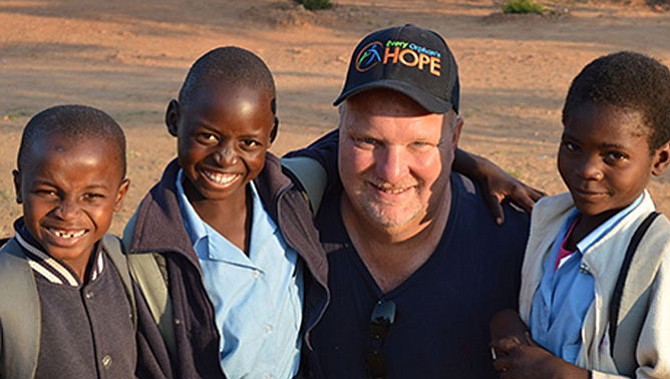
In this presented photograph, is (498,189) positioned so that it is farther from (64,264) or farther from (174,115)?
(64,264)

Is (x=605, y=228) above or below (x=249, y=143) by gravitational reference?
below

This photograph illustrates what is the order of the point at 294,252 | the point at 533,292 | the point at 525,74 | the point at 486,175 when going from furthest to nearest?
the point at 525,74
the point at 486,175
the point at 294,252
the point at 533,292

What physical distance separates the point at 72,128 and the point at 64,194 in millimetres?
198

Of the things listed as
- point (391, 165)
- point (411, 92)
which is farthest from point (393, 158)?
point (411, 92)

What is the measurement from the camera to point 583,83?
2555 millimetres

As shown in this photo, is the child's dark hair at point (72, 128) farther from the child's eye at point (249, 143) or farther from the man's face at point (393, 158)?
the man's face at point (393, 158)

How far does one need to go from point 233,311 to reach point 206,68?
0.81 metres

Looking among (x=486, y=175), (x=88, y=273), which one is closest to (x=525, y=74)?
(x=486, y=175)

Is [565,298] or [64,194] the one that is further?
[565,298]

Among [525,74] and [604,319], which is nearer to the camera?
[604,319]

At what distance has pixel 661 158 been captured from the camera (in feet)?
8.41

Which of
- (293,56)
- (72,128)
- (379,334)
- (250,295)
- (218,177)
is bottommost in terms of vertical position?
(293,56)

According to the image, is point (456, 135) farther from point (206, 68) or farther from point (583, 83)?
point (206, 68)

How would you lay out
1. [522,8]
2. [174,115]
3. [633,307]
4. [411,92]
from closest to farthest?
[633,307] → [411,92] → [174,115] → [522,8]
